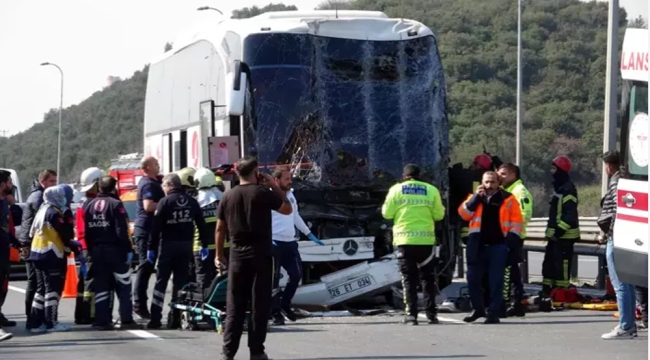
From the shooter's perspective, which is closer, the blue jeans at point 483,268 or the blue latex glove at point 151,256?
the blue latex glove at point 151,256

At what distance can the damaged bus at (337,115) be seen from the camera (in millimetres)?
16953

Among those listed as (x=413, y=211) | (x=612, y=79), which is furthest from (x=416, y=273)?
(x=612, y=79)

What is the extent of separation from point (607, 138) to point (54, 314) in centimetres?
1016

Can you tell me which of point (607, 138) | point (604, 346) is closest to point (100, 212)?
point (604, 346)

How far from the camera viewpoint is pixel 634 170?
1181 centimetres

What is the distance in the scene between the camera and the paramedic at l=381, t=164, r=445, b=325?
14922mm

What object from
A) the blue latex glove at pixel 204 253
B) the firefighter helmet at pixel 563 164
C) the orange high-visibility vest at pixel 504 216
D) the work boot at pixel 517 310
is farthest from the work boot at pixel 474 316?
the blue latex glove at pixel 204 253

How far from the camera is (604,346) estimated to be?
12.6m

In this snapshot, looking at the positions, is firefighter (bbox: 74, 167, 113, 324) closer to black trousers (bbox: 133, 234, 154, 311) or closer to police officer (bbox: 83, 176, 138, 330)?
police officer (bbox: 83, 176, 138, 330)

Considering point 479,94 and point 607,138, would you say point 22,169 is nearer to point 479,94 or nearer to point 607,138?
point 479,94

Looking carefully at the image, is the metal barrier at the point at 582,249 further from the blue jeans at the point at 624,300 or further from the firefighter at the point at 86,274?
the firefighter at the point at 86,274

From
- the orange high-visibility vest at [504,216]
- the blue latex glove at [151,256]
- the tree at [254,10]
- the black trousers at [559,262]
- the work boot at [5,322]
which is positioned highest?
the tree at [254,10]

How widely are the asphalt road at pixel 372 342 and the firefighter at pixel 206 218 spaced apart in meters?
0.86

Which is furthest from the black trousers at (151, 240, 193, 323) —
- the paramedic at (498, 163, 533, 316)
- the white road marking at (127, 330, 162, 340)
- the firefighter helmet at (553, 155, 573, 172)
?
the firefighter helmet at (553, 155, 573, 172)
